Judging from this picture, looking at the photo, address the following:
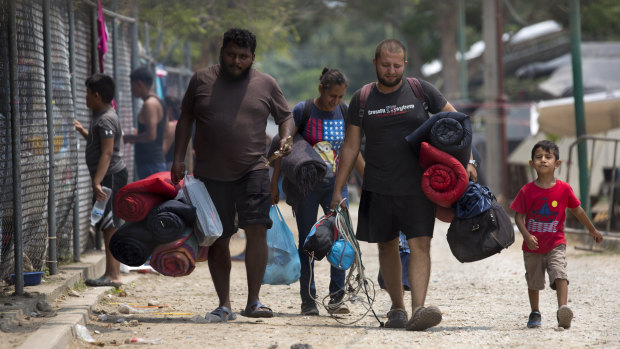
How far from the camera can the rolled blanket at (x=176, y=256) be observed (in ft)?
19.9

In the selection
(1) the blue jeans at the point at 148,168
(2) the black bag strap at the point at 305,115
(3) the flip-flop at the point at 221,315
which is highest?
(2) the black bag strap at the point at 305,115

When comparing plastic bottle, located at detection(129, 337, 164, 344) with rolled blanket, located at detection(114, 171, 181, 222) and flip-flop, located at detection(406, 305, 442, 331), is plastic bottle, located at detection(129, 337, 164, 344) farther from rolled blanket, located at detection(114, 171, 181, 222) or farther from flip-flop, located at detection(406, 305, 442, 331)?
→ flip-flop, located at detection(406, 305, 442, 331)

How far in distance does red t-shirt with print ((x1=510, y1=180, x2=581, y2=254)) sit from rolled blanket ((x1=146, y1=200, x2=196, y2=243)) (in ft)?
6.93

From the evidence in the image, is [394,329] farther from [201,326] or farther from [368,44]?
[368,44]

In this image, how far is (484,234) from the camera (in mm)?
5828

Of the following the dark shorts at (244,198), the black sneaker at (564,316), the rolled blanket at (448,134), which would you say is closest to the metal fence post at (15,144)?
the dark shorts at (244,198)

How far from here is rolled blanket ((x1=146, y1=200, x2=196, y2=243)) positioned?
19.7 feet

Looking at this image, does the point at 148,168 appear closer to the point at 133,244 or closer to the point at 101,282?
the point at 101,282

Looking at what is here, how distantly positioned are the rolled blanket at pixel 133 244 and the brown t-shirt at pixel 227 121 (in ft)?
1.82

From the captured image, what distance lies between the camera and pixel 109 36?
35.0 ft

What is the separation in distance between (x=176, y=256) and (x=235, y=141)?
815 mm

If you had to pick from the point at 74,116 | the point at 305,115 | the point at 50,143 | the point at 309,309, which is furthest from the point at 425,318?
the point at 74,116

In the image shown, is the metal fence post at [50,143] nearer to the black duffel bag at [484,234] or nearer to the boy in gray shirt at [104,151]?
the boy in gray shirt at [104,151]

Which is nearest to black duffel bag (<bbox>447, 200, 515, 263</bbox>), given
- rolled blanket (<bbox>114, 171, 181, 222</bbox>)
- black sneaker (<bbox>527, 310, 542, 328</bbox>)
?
black sneaker (<bbox>527, 310, 542, 328</bbox>)
